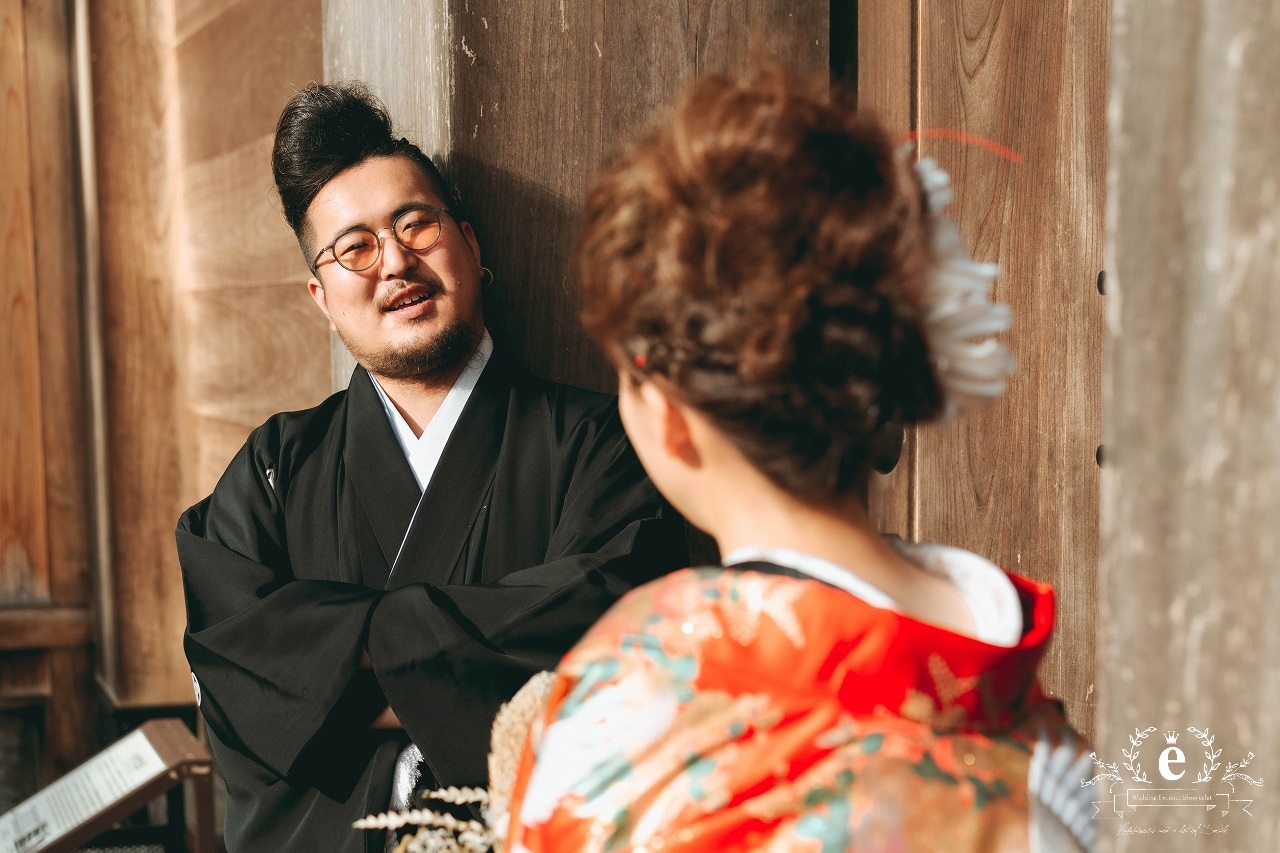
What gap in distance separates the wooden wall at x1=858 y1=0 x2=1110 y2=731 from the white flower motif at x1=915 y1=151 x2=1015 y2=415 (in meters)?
1.34

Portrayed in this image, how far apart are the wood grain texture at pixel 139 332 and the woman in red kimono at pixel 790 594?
402 centimetres

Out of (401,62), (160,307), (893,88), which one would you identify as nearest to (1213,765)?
(893,88)

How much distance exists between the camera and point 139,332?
15.2 feet

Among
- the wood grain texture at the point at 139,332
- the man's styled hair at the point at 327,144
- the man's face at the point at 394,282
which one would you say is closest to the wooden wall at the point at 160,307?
the wood grain texture at the point at 139,332

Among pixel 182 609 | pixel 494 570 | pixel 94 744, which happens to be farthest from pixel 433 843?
pixel 94 744

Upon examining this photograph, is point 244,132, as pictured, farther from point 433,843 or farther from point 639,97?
point 433,843

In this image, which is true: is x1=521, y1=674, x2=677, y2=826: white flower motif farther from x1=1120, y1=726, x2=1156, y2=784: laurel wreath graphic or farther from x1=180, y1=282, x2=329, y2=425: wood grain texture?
x1=180, y1=282, x2=329, y2=425: wood grain texture

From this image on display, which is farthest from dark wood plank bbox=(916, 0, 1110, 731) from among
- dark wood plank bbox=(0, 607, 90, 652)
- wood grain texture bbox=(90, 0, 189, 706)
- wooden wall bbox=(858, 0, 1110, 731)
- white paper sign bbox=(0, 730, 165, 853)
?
dark wood plank bbox=(0, 607, 90, 652)

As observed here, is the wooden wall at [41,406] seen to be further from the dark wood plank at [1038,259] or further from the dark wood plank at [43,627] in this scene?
the dark wood plank at [1038,259]

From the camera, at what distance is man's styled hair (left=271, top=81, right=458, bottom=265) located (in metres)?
2.35

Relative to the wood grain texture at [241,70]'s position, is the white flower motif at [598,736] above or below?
below

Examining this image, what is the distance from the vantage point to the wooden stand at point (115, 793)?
8.39ft

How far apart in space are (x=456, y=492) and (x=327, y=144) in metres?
0.76

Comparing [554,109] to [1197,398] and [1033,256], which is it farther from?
[1197,398]
